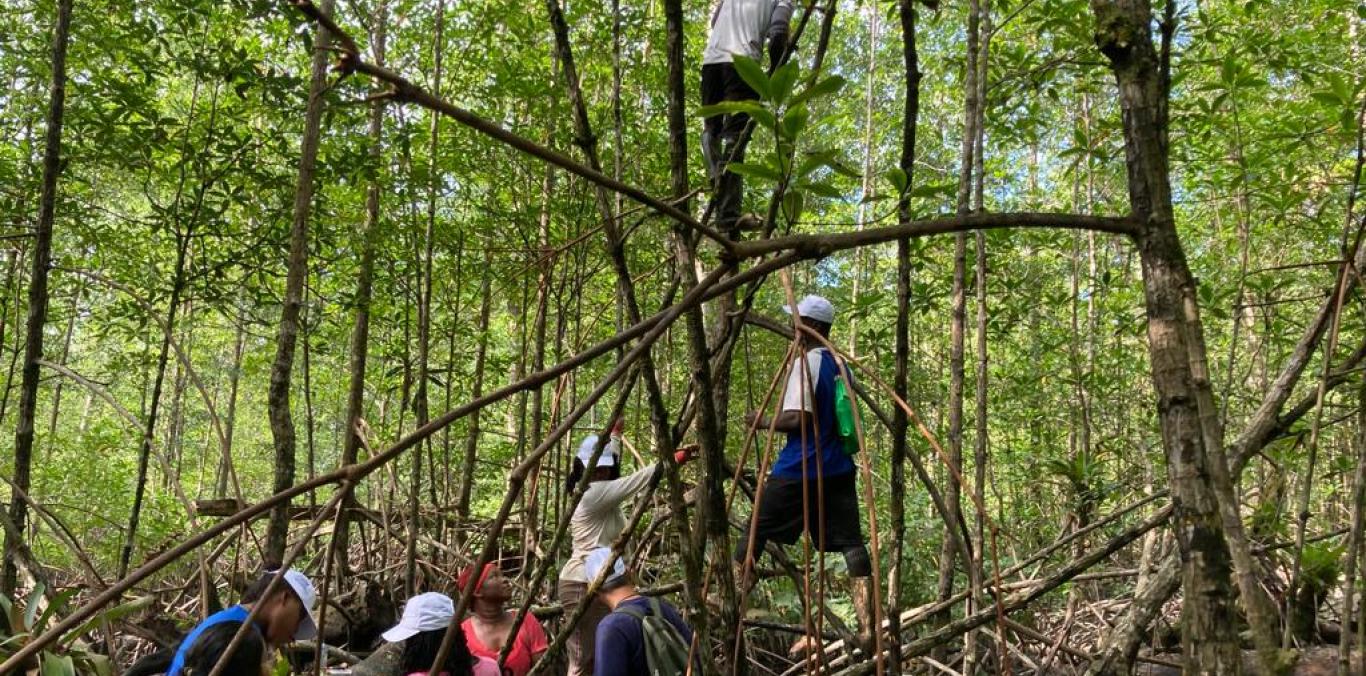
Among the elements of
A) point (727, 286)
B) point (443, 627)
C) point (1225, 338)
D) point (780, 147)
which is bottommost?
point (443, 627)

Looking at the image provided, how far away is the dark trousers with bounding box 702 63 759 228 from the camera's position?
2001mm

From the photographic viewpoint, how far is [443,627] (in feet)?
12.7

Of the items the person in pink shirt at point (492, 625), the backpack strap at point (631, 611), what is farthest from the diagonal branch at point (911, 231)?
the person in pink shirt at point (492, 625)

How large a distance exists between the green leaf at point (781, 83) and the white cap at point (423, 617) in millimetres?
3308

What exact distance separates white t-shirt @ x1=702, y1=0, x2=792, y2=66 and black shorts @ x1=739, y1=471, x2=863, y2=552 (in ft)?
5.38

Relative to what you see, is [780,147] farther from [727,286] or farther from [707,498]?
[707,498]

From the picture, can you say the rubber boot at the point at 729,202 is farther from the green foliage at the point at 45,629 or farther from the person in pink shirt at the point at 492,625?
the person in pink shirt at the point at 492,625

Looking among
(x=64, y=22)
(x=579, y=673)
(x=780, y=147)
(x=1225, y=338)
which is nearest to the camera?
(x=780, y=147)

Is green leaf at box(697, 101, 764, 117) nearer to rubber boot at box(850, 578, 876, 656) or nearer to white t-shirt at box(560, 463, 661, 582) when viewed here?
rubber boot at box(850, 578, 876, 656)

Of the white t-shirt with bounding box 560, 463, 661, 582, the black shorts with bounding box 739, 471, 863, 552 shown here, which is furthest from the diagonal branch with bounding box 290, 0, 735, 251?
the white t-shirt with bounding box 560, 463, 661, 582

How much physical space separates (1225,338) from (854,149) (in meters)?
8.88

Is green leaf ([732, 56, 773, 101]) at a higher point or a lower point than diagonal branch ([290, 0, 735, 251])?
higher

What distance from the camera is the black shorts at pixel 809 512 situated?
9.97 ft

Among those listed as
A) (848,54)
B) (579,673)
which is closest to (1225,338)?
(848,54)
